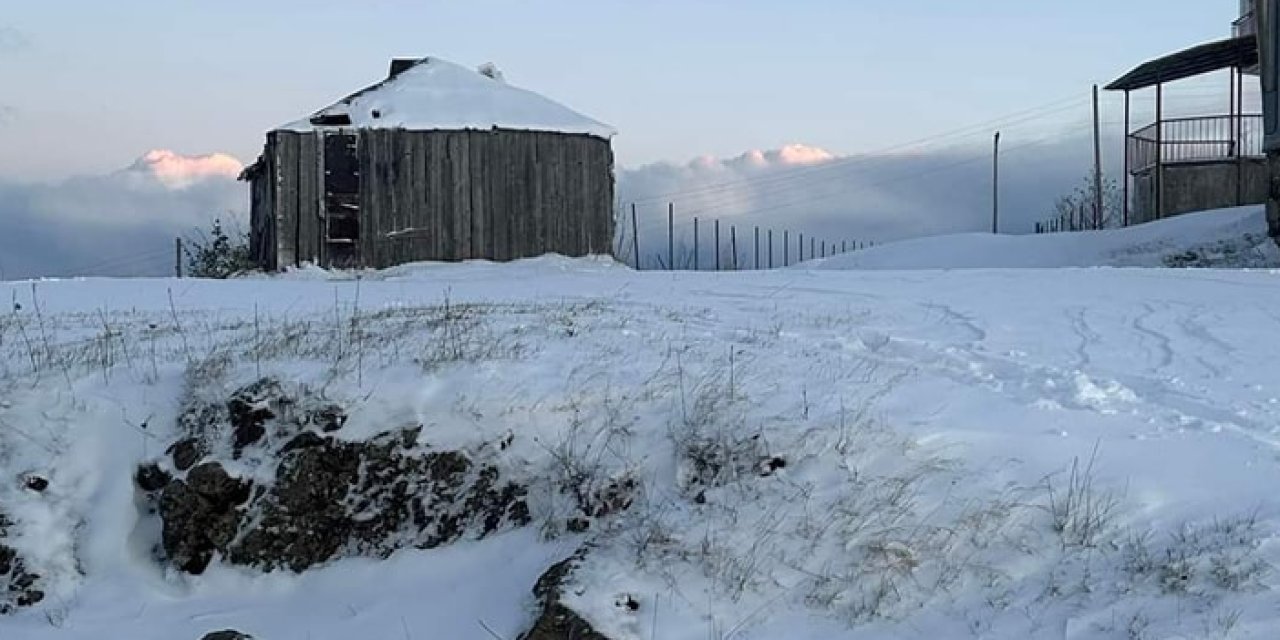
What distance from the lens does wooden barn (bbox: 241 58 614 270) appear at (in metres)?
24.5

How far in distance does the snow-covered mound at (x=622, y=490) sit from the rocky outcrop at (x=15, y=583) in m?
0.02

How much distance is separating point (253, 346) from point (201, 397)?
1078 millimetres

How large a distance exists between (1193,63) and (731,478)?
27.0 meters

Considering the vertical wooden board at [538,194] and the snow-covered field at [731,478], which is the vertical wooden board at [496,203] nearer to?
the vertical wooden board at [538,194]

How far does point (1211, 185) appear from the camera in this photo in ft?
100

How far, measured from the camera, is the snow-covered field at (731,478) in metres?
5.30

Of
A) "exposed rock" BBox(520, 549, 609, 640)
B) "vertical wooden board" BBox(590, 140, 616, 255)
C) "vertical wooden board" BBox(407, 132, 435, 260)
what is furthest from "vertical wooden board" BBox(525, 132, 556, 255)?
"exposed rock" BBox(520, 549, 609, 640)

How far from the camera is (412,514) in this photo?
251 inches

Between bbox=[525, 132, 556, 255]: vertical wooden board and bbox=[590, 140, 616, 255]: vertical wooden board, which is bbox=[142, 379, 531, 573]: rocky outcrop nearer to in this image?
bbox=[525, 132, 556, 255]: vertical wooden board

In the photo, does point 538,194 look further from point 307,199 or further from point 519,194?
point 307,199

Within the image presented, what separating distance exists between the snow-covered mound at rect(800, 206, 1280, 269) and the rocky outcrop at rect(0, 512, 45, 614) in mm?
19512

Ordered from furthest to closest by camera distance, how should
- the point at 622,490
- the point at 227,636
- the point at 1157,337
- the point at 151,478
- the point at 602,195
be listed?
the point at 602,195 < the point at 1157,337 < the point at 151,478 < the point at 622,490 < the point at 227,636

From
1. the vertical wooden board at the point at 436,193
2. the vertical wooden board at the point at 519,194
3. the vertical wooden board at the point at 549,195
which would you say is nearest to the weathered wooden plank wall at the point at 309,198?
the vertical wooden board at the point at 436,193

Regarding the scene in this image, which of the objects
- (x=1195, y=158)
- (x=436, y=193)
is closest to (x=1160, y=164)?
(x=1195, y=158)
